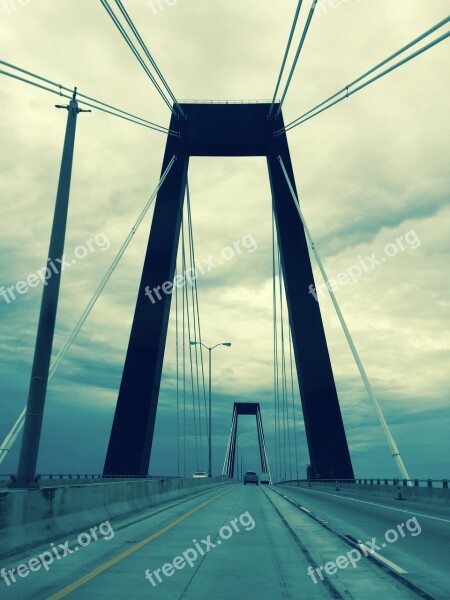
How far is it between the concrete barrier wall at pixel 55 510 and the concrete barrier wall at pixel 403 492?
38.9ft

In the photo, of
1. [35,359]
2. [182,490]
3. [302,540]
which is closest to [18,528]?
[35,359]

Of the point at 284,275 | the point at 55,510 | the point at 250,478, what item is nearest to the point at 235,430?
the point at 250,478

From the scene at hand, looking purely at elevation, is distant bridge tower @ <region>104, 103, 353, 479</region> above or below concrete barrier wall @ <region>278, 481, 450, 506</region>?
above

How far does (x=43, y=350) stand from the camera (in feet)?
35.2

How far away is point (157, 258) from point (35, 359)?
1096 inches

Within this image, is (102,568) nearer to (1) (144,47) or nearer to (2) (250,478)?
(1) (144,47)

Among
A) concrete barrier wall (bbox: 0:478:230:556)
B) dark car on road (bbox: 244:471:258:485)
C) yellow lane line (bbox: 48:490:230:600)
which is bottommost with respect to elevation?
yellow lane line (bbox: 48:490:230:600)

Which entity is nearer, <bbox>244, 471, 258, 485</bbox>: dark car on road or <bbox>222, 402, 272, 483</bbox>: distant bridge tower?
<bbox>244, 471, 258, 485</bbox>: dark car on road

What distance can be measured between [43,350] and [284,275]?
30089 mm

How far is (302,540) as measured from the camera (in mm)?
11562

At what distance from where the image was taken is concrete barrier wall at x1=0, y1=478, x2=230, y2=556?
909cm

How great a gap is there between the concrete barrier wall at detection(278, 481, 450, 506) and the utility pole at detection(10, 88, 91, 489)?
17543mm

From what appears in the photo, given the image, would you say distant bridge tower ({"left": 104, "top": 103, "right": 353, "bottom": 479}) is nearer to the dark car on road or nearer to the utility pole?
the utility pole

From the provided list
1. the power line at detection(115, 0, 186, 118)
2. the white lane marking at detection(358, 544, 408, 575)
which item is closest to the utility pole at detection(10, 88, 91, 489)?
the white lane marking at detection(358, 544, 408, 575)
